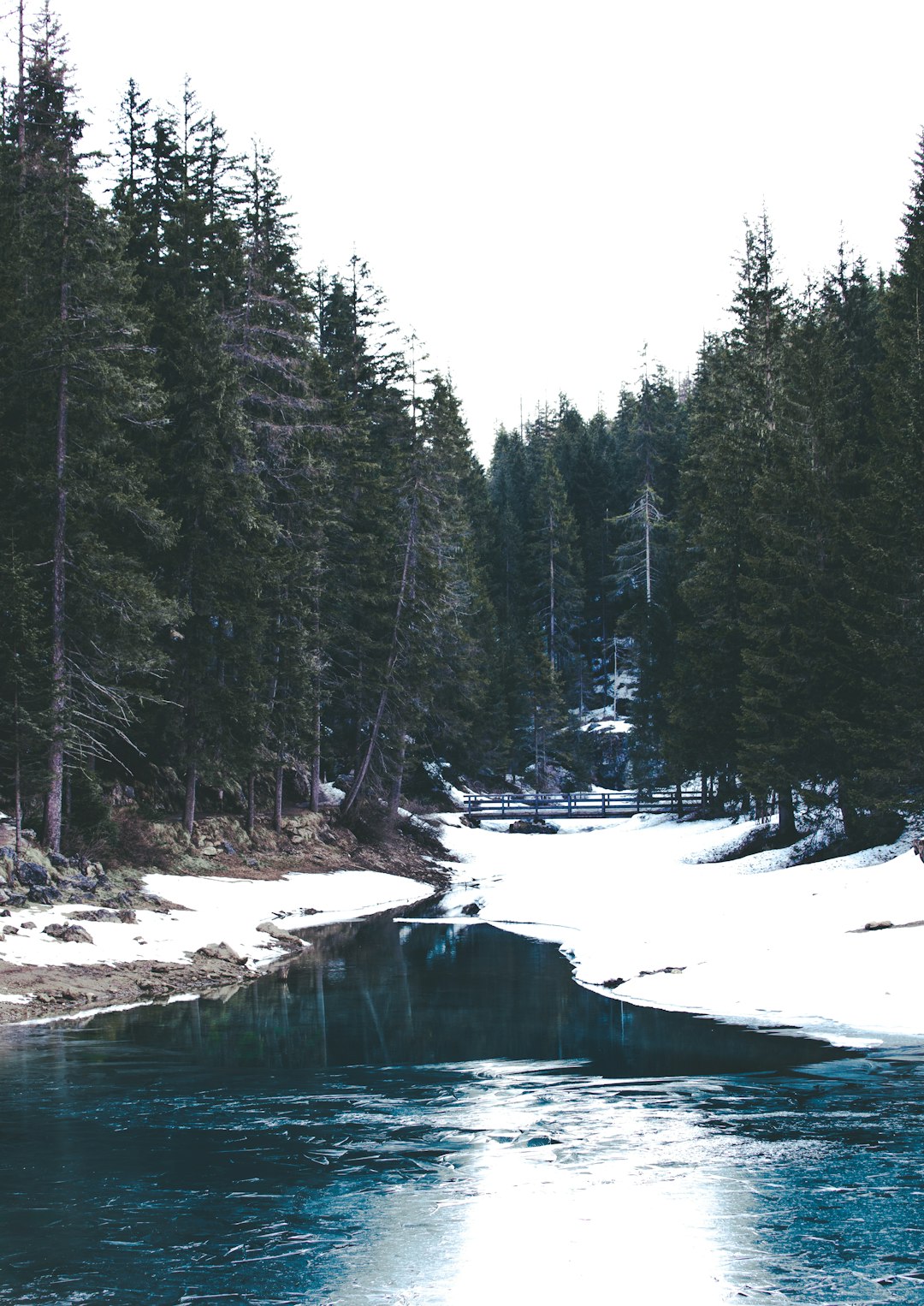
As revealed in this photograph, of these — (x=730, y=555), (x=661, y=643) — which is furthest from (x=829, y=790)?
(x=661, y=643)

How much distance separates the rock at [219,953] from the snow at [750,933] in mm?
6491

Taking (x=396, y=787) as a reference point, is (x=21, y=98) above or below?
above

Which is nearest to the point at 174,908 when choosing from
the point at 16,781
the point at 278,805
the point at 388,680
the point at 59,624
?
the point at 16,781

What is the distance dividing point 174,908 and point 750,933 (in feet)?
39.5

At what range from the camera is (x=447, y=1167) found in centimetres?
916

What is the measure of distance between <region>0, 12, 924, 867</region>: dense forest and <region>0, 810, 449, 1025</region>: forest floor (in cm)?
171

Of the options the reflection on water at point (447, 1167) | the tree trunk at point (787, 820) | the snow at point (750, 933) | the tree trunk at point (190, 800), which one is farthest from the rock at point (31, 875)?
the tree trunk at point (787, 820)

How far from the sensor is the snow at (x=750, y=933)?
50.5ft

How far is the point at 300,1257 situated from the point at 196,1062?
21.3 ft

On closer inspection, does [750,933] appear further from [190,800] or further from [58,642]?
[190,800]

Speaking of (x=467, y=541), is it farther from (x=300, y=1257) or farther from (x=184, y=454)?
(x=300, y=1257)

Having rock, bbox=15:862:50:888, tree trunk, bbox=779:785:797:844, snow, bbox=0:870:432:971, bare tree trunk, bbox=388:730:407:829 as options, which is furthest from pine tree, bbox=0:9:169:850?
tree trunk, bbox=779:785:797:844

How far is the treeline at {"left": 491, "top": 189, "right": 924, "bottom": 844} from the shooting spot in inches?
987

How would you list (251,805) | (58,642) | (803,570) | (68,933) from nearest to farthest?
(68,933) < (58,642) < (803,570) < (251,805)
